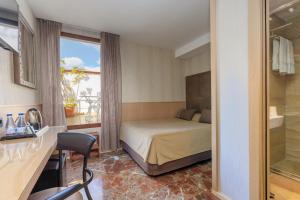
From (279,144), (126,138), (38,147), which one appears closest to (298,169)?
(279,144)

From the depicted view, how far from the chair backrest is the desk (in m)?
0.07

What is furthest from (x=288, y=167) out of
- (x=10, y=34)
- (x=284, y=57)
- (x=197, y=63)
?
(x=10, y=34)

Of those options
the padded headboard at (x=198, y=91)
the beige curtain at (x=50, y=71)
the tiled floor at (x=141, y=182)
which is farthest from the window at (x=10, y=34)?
the padded headboard at (x=198, y=91)

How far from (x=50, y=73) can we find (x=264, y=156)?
3.27m

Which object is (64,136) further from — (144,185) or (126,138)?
(126,138)

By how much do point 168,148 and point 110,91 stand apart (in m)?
1.78

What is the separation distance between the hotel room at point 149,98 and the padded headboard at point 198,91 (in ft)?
0.13

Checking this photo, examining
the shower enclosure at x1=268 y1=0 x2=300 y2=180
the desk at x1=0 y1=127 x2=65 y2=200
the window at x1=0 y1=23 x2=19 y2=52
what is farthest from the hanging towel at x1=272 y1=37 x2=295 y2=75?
the window at x1=0 y1=23 x2=19 y2=52

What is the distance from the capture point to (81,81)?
3.58m

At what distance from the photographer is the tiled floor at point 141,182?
1.86 m

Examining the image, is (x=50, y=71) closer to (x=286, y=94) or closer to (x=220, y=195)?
(x=220, y=195)

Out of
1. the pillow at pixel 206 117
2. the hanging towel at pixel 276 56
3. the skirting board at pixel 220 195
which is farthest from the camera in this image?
the pillow at pixel 206 117

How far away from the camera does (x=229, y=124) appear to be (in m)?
1.63

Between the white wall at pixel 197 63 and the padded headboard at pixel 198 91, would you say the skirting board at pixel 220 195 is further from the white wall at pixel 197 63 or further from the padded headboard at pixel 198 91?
the white wall at pixel 197 63
